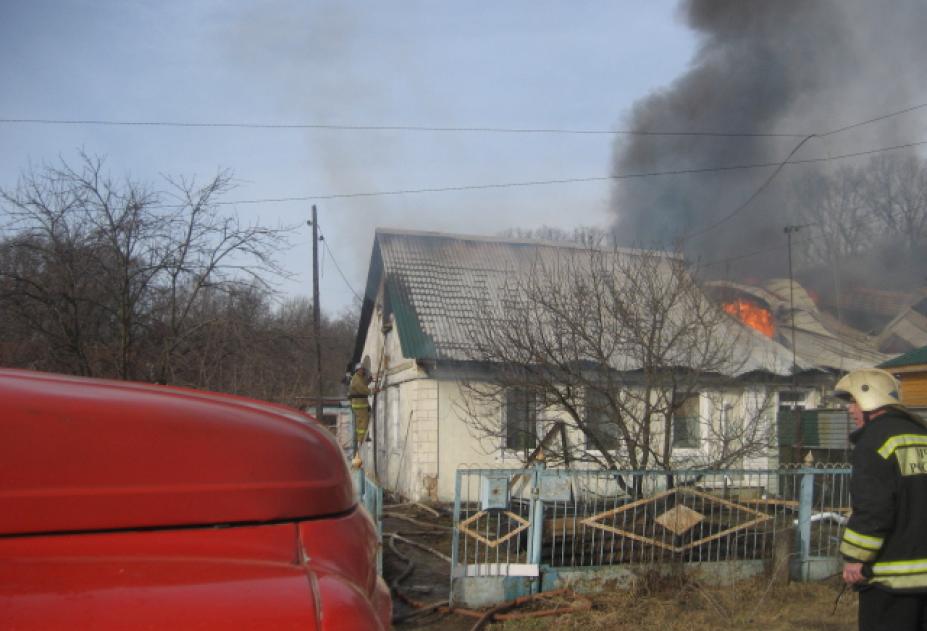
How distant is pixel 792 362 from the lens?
14.1 m

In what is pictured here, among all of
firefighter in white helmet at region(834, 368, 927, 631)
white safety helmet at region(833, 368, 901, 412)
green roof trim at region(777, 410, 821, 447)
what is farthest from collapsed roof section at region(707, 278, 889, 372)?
firefighter in white helmet at region(834, 368, 927, 631)

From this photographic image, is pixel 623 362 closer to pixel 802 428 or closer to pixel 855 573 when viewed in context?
pixel 855 573

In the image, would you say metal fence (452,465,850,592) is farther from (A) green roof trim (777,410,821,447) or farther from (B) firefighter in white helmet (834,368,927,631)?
(A) green roof trim (777,410,821,447)

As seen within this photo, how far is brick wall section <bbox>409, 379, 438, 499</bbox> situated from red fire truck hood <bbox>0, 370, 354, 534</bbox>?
1097 cm

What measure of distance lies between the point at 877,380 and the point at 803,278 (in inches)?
1149

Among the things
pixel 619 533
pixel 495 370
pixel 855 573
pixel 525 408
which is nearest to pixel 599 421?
pixel 525 408

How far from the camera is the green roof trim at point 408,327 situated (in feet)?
41.2

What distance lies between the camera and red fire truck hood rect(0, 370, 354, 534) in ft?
4.45

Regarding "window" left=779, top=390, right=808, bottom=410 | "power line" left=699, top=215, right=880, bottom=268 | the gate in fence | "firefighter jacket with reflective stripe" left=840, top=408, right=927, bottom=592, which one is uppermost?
"power line" left=699, top=215, right=880, bottom=268

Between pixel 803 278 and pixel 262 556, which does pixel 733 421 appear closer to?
pixel 262 556

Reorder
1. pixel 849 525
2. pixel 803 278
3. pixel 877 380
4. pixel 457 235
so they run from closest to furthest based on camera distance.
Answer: pixel 849 525
pixel 877 380
pixel 457 235
pixel 803 278

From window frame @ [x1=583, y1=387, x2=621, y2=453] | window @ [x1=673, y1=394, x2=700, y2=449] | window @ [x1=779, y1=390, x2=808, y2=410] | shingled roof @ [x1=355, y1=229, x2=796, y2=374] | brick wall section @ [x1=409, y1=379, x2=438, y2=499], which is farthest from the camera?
window @ [x1=779, y1=390, x2=808, y2=410]

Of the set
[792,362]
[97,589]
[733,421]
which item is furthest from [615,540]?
[792,362]

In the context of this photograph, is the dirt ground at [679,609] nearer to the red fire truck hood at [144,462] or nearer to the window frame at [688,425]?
the window frame at [688,425]
